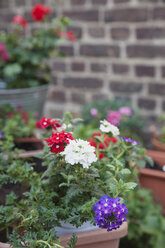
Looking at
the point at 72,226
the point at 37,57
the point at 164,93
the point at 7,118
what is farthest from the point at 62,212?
the point at 164,93

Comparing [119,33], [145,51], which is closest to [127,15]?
[119,33]

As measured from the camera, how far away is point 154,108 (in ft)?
7.95

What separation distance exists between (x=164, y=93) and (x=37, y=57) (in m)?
0.91

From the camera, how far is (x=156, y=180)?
150cm

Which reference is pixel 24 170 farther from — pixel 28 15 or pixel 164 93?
pixel 28 15

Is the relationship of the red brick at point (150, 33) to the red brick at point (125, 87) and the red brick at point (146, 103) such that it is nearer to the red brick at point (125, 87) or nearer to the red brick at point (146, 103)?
the red brick at point (125, 87)

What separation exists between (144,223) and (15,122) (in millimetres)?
819

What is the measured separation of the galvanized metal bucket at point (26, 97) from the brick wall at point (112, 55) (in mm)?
614

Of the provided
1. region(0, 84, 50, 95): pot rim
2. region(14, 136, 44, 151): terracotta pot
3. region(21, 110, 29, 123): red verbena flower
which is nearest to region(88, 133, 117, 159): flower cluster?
region(14, 136, 44, 151): terracotta pot

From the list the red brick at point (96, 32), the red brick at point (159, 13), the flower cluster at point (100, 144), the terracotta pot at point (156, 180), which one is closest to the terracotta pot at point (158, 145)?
the terracotta pot at point (156, 180)

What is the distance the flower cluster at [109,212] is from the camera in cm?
82

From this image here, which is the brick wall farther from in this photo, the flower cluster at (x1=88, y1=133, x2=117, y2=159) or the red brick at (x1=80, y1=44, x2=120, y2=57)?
the flower cluster at (x1=88, y1=133, x2=117, y2=159)

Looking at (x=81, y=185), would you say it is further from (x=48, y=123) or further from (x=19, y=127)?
(x=19, y=127)

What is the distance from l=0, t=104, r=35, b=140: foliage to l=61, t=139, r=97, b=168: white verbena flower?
71 centimetres
